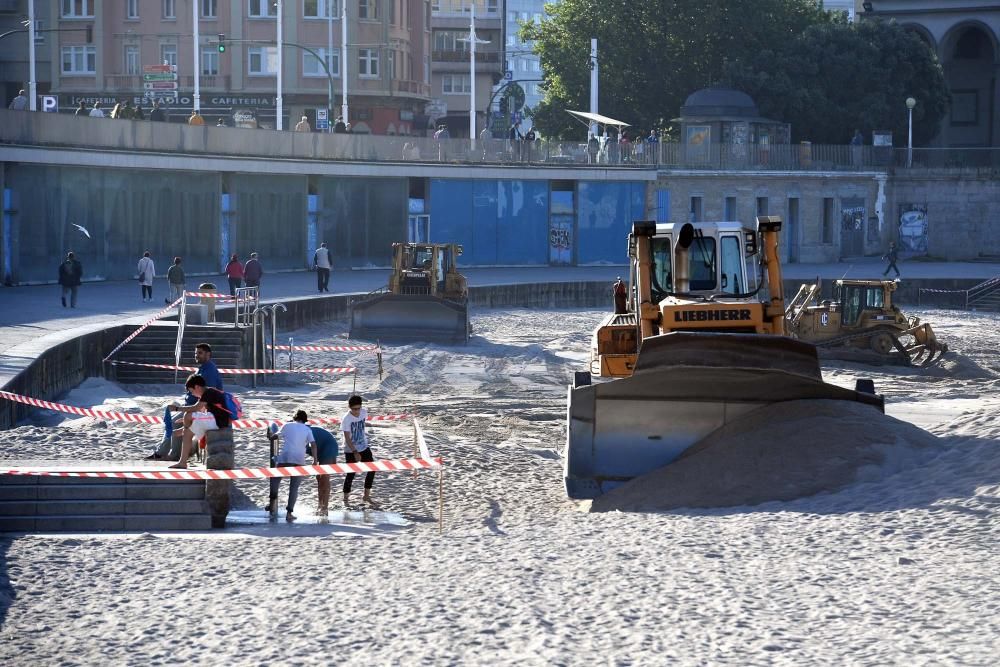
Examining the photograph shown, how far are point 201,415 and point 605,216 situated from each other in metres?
47.3

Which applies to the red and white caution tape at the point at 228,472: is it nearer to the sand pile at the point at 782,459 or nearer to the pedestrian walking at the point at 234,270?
the sand pile at the point at 782,459

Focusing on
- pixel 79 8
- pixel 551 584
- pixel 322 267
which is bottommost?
pixel 551 584

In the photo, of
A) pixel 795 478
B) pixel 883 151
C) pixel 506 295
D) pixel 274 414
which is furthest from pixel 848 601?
pixel 883 151

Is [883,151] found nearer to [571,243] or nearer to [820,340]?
[571,243]

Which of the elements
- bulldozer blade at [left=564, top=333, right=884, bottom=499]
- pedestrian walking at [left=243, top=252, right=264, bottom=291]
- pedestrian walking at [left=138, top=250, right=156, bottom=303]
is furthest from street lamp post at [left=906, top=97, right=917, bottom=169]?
bulldozer blade at [left=564, top=333, right=884, bottom=499]

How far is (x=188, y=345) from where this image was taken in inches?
1195

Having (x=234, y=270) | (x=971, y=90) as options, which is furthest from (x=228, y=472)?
(x=971, y=90)

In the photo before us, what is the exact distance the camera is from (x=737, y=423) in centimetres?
1780

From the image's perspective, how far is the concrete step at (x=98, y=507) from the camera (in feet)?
51.5

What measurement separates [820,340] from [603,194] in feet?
87.8

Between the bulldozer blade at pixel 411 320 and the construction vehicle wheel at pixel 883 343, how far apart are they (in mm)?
9500

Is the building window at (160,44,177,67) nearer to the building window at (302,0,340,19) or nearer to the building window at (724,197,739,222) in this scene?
the building window at (302,0,340,19)

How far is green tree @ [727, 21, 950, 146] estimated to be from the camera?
246 ft

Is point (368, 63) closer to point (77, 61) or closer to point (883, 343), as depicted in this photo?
point (77, 61)
